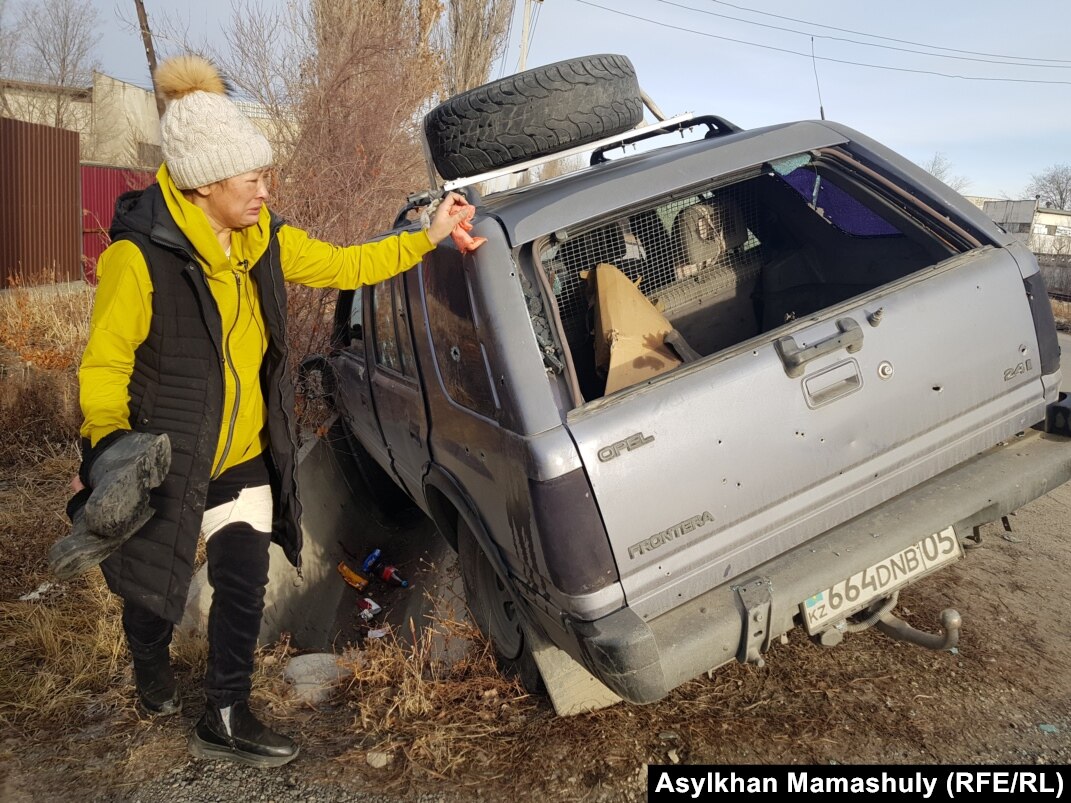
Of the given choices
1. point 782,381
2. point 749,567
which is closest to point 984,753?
point 749,567

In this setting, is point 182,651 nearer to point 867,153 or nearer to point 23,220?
point 867,153

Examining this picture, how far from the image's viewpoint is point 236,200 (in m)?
2.32

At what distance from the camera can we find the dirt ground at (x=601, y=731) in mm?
2482

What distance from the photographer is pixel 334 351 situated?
5.18 meters

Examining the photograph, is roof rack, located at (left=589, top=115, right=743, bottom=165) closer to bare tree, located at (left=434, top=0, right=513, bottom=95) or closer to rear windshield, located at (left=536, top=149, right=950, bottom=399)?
rear windshield, located at (left=536, top=149, right=950, bottom=399)

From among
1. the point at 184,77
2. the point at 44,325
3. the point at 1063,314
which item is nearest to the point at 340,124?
the point at 44,325

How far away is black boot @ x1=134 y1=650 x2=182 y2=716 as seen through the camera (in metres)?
2.76

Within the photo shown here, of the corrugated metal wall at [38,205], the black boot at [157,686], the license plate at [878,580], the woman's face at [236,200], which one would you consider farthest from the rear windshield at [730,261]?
the corrugated metal wall at [38,205]

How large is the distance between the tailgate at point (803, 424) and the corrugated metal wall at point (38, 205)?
11.8m

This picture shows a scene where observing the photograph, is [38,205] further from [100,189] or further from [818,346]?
[818,346]

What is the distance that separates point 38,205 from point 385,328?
12.3 metres

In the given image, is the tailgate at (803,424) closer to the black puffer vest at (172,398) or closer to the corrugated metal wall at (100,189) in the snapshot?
the black puffer vest at (172,398)

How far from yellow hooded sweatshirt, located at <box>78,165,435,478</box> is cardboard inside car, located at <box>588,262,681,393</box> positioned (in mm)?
687

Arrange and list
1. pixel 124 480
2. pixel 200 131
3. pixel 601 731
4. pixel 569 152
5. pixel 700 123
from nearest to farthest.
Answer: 1. pixel 124 480
2. pixel 200 131
3. pixel 601 731
4. pixel 569 152
5. pixel 700 123
